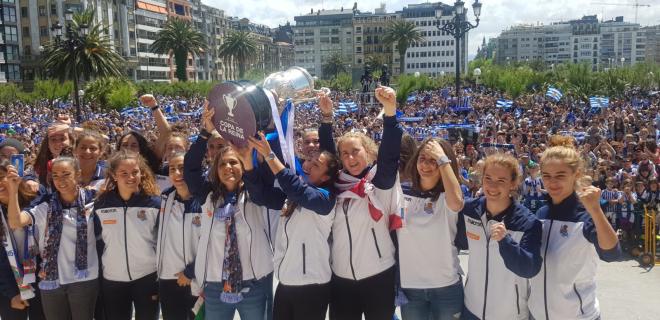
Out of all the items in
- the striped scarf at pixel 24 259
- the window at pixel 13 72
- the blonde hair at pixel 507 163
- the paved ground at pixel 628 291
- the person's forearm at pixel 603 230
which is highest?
the window at pixel 13 72

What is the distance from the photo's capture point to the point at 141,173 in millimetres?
3977

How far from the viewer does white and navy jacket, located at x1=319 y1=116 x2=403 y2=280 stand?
343 centimetres

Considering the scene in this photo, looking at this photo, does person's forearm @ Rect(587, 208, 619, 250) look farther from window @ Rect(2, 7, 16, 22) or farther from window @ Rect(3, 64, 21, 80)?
window @ Rect(2, 7, 16, 22)

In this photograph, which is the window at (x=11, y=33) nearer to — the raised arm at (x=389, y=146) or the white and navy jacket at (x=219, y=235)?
the white and navy jacket at (x=219, y=235)

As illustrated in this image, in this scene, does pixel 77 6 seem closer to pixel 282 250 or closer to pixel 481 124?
pixel 481 124

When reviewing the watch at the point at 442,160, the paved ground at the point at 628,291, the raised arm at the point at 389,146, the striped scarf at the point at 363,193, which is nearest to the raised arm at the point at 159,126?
the paved ground at the point at 628,291

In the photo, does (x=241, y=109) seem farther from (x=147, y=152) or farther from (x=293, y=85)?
(x=147, y=152)

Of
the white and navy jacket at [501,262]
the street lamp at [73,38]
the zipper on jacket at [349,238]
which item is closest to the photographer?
the white and navy jacket at [501,262]

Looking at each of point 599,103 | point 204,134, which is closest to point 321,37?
point 599,103

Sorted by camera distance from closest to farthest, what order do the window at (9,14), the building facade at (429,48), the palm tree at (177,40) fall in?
the palm tree at (177,40) → the window at (9,14) → the building facade at (429,48)

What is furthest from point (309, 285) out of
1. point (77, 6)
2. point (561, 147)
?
point (77, 6)

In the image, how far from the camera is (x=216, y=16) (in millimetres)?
117375

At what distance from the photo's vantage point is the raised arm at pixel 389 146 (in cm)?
339

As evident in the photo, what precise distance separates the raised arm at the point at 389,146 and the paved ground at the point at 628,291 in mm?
2684
